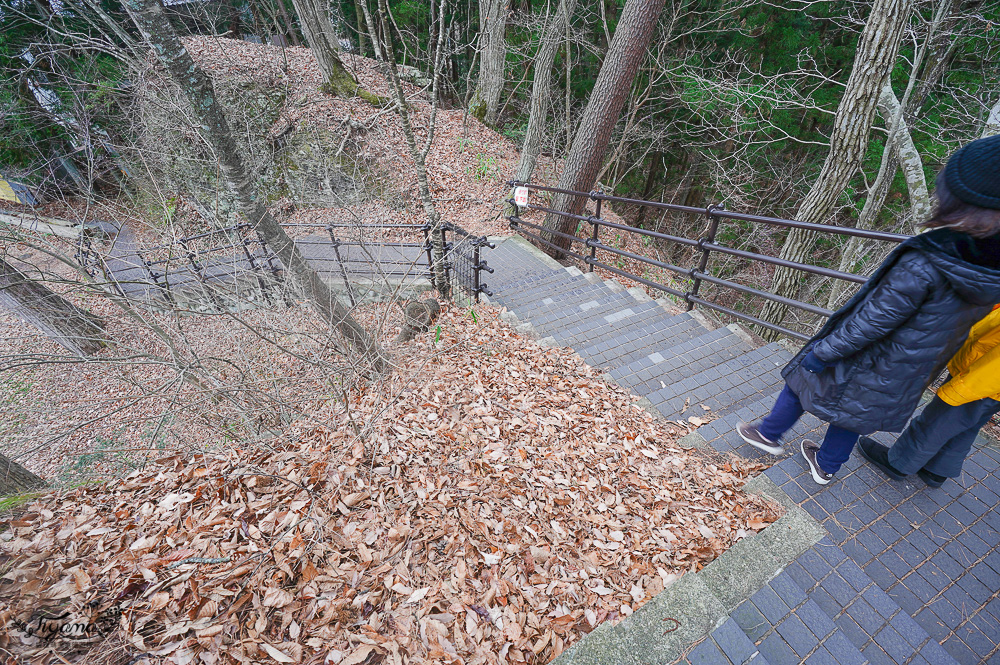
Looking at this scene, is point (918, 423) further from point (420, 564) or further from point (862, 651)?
point (420, 564)

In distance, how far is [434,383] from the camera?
4078 millimetres

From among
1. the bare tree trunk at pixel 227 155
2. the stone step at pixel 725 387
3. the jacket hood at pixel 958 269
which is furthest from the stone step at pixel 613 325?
the jacket hood at pixel 958 269

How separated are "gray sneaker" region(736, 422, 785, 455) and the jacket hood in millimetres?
1367

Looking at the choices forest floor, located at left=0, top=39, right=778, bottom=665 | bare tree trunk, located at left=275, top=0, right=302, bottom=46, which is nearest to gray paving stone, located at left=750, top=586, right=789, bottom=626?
forest floor, located at left=0, top=39, right=778, bottom=665

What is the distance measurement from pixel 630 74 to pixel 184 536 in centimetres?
802

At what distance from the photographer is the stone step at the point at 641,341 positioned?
411cm

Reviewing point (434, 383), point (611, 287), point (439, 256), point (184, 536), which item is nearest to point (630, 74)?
point (611, 287)

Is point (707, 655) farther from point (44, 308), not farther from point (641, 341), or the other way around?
point (44, 308)

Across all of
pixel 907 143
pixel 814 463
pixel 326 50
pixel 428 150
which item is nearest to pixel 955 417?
pixel 814 463

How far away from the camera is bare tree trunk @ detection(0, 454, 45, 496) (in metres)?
3.08

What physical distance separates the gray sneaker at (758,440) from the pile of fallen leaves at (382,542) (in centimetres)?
21

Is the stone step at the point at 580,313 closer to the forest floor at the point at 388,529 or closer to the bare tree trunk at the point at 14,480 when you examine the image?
the forest floor at the point at 388,529

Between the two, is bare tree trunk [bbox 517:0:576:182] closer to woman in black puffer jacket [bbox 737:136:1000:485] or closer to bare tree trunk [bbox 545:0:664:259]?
bare tree trunk [bbox 545:0:664:259]

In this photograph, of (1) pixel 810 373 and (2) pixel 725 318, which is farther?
(2) pixel 725 318
